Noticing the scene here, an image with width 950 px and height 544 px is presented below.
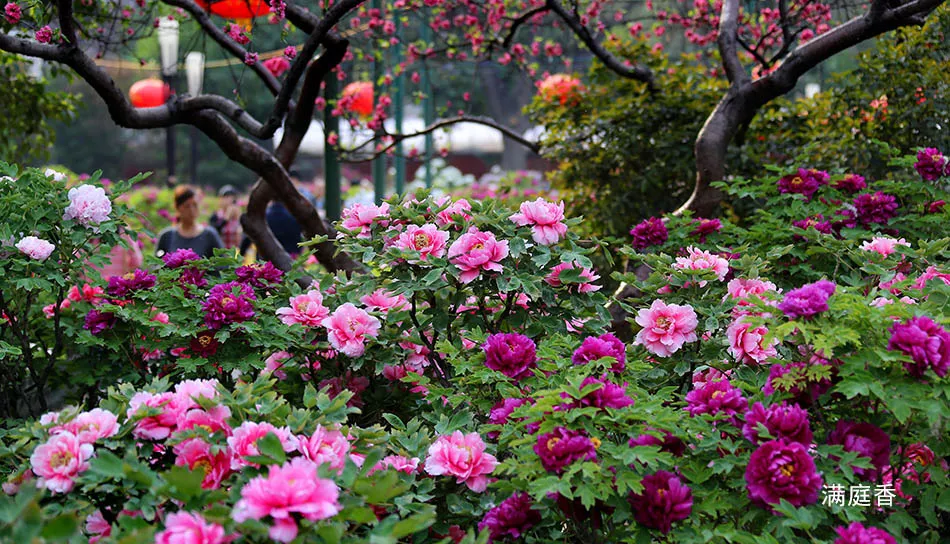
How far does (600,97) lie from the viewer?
7477 millimetres

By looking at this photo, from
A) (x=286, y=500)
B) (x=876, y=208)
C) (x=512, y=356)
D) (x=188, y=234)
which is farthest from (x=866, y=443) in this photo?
(x=188, y=234)

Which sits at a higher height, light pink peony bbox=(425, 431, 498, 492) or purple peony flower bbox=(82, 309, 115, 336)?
purple peony flower bbox=(82, 309, 115, 336)

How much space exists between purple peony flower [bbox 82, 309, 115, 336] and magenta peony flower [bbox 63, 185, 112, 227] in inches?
15.0

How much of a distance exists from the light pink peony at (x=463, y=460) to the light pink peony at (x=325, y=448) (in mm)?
331

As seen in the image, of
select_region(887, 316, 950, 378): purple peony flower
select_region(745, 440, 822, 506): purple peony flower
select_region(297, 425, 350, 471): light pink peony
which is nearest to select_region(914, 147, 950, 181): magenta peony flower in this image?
select_region(887, 316, 950, 378): purple peony flower

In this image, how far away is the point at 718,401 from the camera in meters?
2.41

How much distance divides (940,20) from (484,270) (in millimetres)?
4263

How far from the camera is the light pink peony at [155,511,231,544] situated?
1812mm

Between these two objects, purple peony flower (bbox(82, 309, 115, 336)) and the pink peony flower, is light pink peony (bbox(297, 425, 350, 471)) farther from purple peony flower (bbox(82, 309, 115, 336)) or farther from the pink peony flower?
purple peony flower (bbox(82, 309, 115, 336))

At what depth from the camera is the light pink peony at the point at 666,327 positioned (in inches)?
118

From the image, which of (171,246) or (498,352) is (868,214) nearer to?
(498,352)

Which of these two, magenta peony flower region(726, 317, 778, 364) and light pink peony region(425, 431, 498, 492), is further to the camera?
magenta peony flower region(726, 317, 778, 364)

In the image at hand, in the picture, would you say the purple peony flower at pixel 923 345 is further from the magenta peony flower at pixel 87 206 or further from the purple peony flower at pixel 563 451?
the magenta peony flower at pixel 87 206

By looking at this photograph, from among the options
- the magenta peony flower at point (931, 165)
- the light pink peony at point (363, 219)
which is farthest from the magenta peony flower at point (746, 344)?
the magenta peony flower at point (931, 165)
